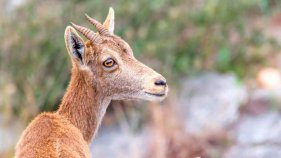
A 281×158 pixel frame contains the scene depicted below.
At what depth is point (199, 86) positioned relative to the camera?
61.5 feet

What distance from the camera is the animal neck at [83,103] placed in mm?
9219

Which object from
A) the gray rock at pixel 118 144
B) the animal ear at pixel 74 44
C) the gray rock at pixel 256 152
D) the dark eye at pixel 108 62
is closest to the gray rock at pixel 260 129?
the gray rock at pixel 256 152

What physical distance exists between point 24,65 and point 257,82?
16.8 ft

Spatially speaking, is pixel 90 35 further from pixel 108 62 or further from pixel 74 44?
pixel 108 62

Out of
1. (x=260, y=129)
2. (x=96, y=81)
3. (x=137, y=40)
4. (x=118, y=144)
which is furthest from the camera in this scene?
(x=137, y=40)

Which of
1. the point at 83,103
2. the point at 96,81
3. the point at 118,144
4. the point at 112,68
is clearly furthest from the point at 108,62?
the point at 118,144

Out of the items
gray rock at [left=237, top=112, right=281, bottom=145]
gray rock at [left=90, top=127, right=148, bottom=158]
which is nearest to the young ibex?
gray rock at [left=90, top=127, right=148, bottom=158]

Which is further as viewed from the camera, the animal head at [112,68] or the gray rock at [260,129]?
the gray rock at [260,129]

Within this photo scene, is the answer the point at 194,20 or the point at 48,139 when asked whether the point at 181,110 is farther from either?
the point at 48,139

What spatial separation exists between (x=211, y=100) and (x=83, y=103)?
363 inches

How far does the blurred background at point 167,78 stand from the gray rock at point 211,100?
0.07 ft

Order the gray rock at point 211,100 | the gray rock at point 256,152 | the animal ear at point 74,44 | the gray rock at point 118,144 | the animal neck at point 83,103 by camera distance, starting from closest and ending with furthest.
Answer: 1. the animal ear at point 74,44
2. the animal neck at point 83,103
3. the gray rock at point 256,152
4. the gray rock at point 118,144
5. the gray rock at point 211,100

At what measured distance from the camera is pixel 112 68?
358 inches

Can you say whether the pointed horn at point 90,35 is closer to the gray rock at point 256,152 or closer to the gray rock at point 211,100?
the gray rock at point 256,152
